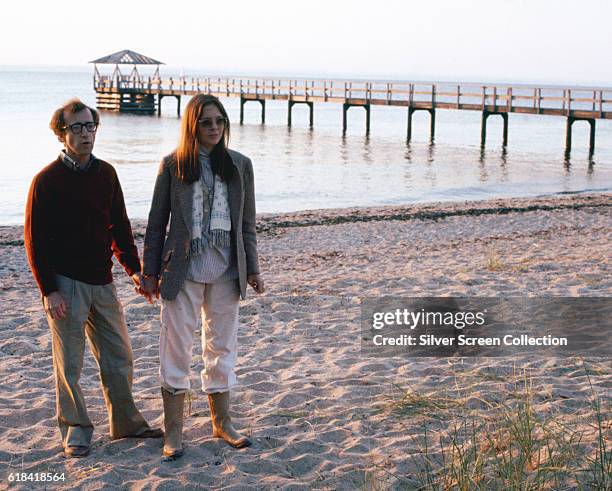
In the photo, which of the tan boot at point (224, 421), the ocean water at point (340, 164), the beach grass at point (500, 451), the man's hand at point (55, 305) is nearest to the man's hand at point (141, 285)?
the man's hand at point (55, 305)

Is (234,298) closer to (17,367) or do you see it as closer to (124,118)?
(17,367)

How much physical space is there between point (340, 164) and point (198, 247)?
27.7m

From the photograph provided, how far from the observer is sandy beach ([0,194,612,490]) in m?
3.96

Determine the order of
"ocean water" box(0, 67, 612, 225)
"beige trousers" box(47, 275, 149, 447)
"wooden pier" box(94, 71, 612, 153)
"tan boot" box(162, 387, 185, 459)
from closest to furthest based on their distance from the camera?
1. "beige trousers" box(47, 275, 149, 447)
2. "tan boot" box(162, 387, 185, 459)
3. "ocean water" box(0, 67, 612, 225)
4. "wooden pier" box(94, 71, 612, 153)

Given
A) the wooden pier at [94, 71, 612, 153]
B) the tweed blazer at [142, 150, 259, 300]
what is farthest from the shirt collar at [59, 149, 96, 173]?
the wooden pier at [94, 71, 612, 153]

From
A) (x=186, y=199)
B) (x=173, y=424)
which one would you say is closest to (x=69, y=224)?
(x=186, y=199)

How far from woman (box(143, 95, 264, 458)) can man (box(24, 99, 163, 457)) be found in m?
0.24

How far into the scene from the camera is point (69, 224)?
13.2 feet

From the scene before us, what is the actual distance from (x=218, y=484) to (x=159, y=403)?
124cm

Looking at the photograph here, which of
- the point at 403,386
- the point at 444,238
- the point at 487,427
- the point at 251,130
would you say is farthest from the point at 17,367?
the point at 251,130

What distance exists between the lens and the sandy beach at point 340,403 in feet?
13.0

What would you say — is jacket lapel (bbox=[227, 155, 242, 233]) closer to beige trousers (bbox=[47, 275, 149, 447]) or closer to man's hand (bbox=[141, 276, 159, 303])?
man's hand (bbox=[141, 276, 159, 303])

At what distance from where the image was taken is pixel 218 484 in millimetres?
3922

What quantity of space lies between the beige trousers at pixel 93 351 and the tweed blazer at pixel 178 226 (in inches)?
11.6
